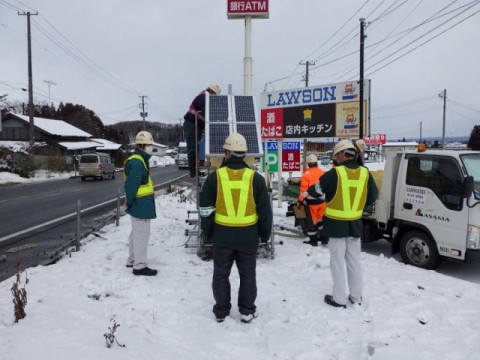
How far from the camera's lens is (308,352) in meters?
3.85

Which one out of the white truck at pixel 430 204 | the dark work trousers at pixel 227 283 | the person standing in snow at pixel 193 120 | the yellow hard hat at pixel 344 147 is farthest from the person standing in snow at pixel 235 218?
the white truck at pixel 430 204

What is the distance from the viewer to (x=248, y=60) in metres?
9.95

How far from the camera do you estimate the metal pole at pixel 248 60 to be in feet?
32.2

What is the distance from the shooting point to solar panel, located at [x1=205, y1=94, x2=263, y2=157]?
6.88 metres

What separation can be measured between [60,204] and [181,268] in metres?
11.0

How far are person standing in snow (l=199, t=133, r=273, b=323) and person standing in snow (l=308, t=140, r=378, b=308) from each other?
3.15 feet

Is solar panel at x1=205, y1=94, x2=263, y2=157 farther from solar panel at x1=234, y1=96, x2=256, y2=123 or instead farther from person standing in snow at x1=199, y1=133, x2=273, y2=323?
person standing in snow at x1=199, y1=133, x2=273, y2=323

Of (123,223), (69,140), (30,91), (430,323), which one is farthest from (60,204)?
(69,140)

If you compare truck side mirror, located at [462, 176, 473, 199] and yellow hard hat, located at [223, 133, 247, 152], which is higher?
yellow hard hat, located at [223, 133, 247, 152]

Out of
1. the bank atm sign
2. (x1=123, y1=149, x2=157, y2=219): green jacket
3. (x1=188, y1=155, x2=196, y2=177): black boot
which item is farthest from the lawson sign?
(x1=123, y1=149, x2=157, y2=219): green jacket

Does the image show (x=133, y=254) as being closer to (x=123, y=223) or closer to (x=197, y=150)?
(x=197, y=150)

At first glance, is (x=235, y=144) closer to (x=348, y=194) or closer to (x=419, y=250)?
(x=348, y=194)

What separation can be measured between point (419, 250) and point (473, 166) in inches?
67.5

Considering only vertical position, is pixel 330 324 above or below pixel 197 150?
below
